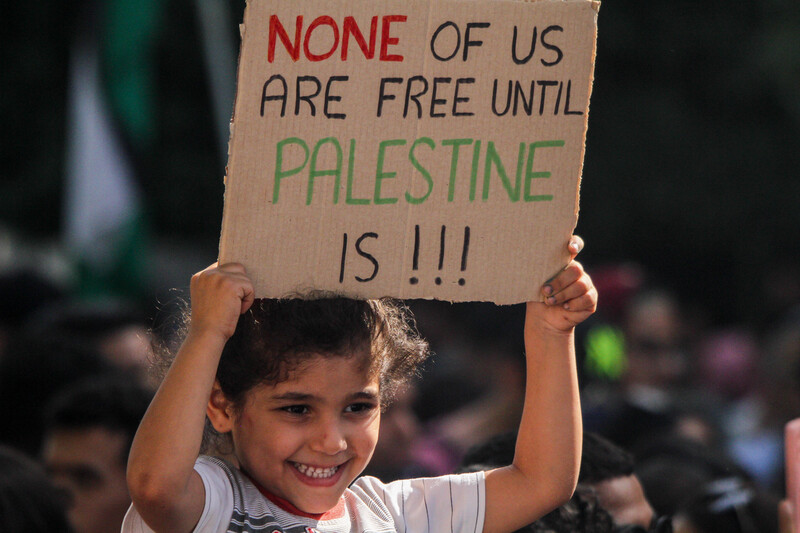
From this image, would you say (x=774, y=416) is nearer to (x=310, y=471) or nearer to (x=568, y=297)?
(x=568, y=297)

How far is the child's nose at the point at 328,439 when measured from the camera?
8.04 feet

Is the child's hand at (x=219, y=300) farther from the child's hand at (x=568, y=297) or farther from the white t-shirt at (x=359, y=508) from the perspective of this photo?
the child's hand at (x=568, y=297)

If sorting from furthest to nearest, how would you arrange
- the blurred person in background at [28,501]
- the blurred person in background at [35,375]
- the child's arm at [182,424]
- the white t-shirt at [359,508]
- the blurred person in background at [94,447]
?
the blurred person in background at [35,375], the blurred person in background at [94,447], the blurred person in background at [28,501], the white t-shirt at [359,508], the child's arm at [182,424]

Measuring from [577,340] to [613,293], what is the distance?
7.40 ft

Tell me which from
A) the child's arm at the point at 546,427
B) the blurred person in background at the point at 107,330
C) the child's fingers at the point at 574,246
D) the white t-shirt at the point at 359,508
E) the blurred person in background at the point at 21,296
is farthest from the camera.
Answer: the blurred person in background at the point at 21,296

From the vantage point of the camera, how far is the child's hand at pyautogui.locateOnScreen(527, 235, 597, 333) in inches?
100

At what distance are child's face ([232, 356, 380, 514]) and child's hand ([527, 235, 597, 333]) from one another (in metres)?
0.43

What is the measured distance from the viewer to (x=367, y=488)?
2730 millimetres

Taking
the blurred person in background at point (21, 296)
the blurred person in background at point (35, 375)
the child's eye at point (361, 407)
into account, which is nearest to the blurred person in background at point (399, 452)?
the blurred person in background at point (35, 375)

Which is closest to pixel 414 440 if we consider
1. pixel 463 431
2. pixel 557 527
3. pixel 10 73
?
pixel 463 431

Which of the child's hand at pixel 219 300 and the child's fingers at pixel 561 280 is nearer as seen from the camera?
the child's hand at pixel 219 300

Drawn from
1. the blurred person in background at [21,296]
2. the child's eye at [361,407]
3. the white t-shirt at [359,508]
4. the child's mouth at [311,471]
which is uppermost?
the blurred person in background at [21,296]

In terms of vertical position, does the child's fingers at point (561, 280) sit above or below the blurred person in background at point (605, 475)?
above

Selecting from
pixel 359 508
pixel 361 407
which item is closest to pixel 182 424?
pixel 361 407
